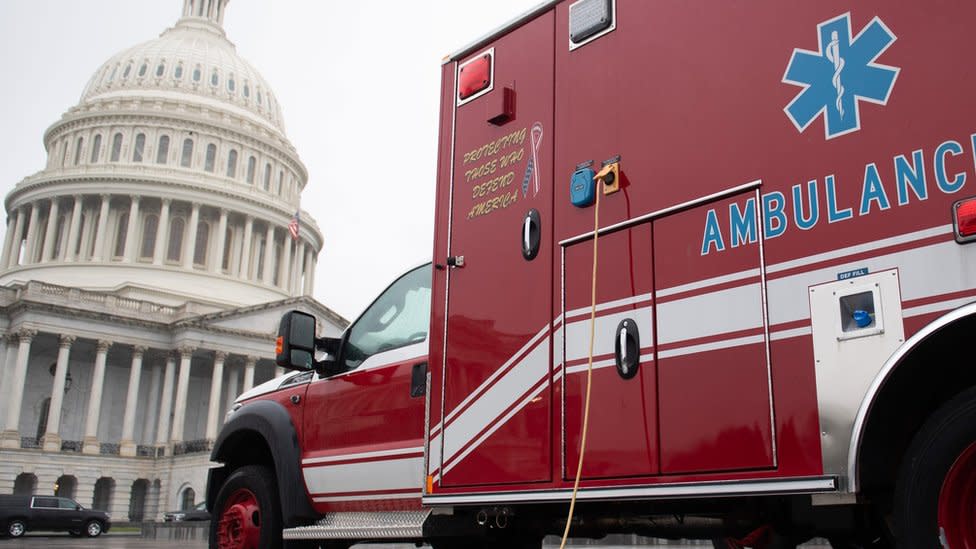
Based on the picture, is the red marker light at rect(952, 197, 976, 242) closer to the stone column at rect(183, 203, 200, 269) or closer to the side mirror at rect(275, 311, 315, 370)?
the side mirror at rect(275, 311, 315, 370)

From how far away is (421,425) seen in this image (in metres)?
5.45

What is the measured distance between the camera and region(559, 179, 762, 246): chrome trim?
3760mm

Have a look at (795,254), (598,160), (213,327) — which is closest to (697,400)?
(795,254)

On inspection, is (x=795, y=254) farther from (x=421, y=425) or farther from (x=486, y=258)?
(x=421, y=425)

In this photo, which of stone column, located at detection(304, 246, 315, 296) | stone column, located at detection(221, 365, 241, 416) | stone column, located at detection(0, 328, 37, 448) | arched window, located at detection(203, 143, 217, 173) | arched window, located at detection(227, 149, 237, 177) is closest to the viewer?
stone column, located at detection(0, 328, 37, 448)

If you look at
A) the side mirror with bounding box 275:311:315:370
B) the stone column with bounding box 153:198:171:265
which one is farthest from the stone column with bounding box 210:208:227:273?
the side mirror with bounding box 275:311:315:370

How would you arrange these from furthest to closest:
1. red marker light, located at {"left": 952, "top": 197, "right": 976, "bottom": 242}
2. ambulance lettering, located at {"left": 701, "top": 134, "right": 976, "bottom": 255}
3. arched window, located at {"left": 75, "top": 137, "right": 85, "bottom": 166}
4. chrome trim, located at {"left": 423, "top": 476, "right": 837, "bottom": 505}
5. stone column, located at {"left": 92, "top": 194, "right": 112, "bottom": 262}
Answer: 1. arched window, located at {"left": 75, "top": 137, "right": 85, "bottom": 166}
2. stone column, located at {"left": 92, "top": 194, "right": 112, "bottom": 262}
3. chrome trim, located at {"left": 423, "top": 476, "right": 837, "bottom": 505}
4. ambulance lettering, located at {"left": 701, "top": 134, "right": 976, "bottom": 255}
5. red marker light, located at {"left": 952, "top": 197, "right": 976, "bottom": 242}

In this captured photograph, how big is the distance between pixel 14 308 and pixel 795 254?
5813cm

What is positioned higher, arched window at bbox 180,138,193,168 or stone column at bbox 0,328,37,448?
arched window at bbox 180,138,193,168

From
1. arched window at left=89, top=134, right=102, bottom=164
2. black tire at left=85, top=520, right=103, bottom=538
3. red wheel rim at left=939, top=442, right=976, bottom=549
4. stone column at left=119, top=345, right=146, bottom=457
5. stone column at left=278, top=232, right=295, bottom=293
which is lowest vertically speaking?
black tire at left=85, top=520, right=103, bottom=538

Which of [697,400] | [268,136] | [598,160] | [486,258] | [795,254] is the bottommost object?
[697,400]

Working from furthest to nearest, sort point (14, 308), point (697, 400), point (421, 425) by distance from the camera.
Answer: point (14, 308) < point (421, 425) < point (697, 400)

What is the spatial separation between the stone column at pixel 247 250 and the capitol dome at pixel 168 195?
8cm

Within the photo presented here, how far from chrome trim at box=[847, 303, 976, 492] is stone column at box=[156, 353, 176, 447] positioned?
58.2m
